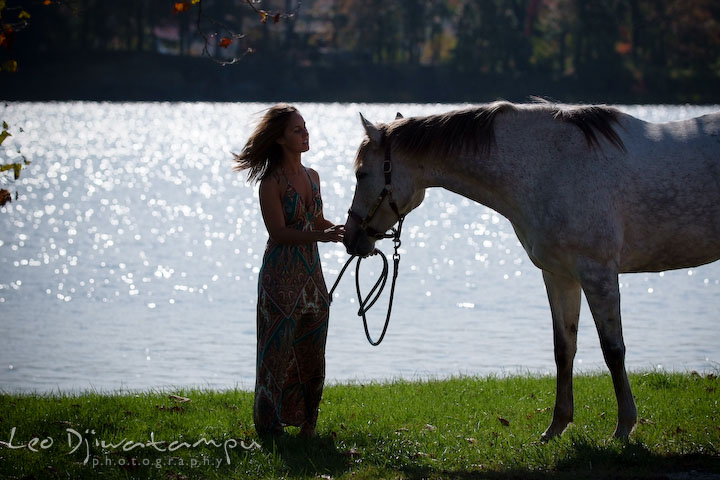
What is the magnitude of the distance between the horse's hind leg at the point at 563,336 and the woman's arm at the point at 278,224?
1.56 metres

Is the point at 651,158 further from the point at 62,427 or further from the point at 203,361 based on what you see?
the point at 203,361

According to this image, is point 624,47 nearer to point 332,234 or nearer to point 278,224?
point 332,234

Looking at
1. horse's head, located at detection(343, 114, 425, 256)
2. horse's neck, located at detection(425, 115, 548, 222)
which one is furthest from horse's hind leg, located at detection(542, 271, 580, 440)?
horse's head, located at detection(343, 114, 425, 256)

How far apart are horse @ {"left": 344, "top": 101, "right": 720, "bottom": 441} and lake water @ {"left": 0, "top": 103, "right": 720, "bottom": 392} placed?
43.8 inches

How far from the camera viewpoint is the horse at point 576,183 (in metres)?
6.09

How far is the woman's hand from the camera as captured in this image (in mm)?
6301

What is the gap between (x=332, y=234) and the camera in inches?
251

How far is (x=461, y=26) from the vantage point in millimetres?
85000

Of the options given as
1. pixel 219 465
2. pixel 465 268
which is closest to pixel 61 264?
pixel 465 268

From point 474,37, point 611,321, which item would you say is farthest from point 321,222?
point 474,37

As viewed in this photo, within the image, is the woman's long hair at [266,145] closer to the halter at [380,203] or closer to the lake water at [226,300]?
the lake water at [226,300]

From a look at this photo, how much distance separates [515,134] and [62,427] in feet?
12.3

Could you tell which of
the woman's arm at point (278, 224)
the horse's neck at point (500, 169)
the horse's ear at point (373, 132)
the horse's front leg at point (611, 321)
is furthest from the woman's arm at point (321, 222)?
the horse's front leg at point (611, 321)

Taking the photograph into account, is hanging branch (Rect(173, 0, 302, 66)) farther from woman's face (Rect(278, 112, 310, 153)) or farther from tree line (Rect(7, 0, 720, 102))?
tree line (Rect(7, 0, 720, 102))
